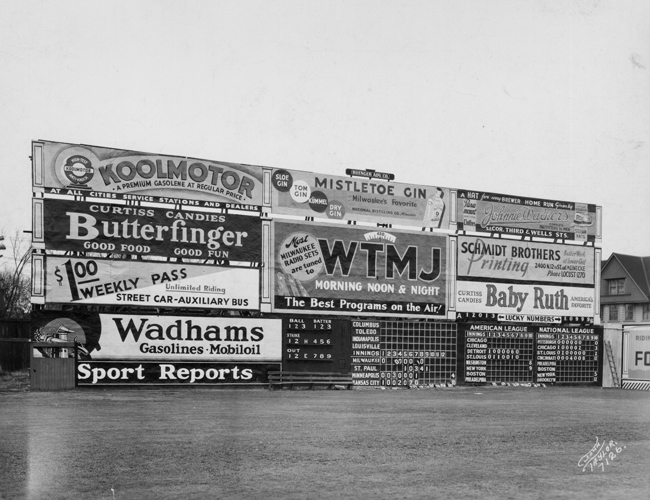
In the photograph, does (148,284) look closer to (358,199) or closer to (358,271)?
(358,271)

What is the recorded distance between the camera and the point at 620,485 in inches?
332

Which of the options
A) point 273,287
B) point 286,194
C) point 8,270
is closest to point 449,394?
point 273,287

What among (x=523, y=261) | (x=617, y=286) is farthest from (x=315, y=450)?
(x=617, y=286)

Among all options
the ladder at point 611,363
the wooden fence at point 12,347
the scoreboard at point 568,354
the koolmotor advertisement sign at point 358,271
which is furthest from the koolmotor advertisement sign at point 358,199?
the wooden fence at point 12,347

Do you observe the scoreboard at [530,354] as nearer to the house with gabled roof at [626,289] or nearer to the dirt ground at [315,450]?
the dirt ground at [315,450]

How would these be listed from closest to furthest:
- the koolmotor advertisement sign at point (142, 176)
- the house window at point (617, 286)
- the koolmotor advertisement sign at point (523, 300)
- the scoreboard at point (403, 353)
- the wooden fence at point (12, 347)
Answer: the koolmotor advertisement sign at point (142, 176) → the scoreboard at point (403, 353) → the koolmotor advertisement sign at point (523, 300) → the wooden fence at point (12, 347) → the house window at point (617, 286)

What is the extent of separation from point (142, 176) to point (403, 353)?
1120 centimetres

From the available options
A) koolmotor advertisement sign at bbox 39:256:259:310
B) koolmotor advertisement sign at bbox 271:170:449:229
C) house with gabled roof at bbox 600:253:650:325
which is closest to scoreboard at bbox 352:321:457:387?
koolmotor advertisement sign at bbox 271:170:449:229

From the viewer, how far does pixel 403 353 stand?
2953 cm

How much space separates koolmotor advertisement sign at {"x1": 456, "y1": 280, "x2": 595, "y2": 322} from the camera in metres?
31.6

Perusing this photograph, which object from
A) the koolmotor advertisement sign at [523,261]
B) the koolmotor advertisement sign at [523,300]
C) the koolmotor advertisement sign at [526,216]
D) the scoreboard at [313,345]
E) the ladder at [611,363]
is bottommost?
the ladder at [611,363]

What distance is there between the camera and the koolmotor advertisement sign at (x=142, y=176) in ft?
84.3

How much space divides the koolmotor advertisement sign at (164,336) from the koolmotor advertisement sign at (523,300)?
814 centimetres
